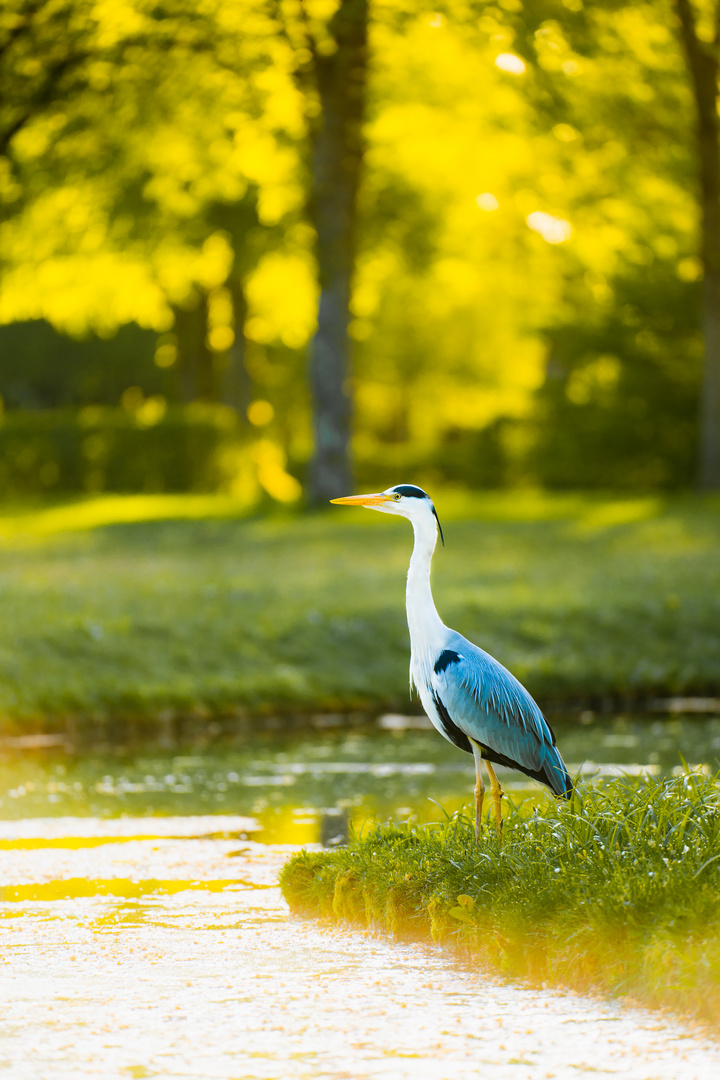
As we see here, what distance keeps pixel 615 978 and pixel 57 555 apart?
17.7m

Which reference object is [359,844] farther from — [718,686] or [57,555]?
[57,555]

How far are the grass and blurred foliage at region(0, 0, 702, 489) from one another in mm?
7343

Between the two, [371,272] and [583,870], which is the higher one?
[583,870]

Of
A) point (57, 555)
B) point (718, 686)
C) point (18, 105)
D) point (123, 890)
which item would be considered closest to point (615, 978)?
point (123, 890)

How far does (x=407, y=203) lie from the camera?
3027 centimetres

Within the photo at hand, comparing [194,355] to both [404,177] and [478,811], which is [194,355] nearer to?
[404,177]

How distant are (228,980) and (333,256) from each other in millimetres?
20435

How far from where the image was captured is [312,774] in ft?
36.7

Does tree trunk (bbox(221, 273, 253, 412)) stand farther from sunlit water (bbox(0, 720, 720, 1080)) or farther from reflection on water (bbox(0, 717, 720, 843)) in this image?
sunlit water (bbox(0, 720, 720, 1080))

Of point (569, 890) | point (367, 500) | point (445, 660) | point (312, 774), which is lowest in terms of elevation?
point (312, 774)

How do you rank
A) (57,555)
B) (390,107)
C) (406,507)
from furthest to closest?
(390,107) → (57,555) → (406,507)

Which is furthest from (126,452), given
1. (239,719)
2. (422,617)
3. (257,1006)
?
(257,1006)

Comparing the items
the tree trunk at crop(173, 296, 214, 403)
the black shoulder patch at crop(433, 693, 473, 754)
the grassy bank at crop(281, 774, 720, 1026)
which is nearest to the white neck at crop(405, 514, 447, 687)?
the black shoulder patch at crop(433, 693, 473, 754)

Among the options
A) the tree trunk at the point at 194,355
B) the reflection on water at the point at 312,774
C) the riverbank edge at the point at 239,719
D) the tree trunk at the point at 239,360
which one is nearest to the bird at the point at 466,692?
the reflection on water at the point at 312,774
